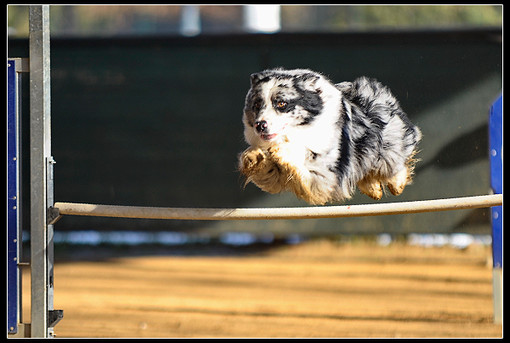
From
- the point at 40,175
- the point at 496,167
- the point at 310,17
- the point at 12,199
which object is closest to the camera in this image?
the point at 40,175

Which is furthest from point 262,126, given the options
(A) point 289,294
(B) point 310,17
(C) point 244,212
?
(B) point 310,17

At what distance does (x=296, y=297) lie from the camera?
6.71 metres

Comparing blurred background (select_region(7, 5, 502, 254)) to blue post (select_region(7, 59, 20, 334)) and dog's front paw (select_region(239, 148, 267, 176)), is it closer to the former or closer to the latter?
blue post (select_region(7, 59, 20, 334))

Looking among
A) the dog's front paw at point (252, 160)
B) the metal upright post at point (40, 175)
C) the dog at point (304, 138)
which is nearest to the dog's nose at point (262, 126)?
the dog at point (304, 138)

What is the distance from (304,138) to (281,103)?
0.66 ft

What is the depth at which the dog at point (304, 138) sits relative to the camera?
3.38m

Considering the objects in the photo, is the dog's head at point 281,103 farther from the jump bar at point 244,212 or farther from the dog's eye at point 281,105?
the jump bar at point 244,212

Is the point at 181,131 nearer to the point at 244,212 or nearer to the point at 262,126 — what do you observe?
the point at 244,212

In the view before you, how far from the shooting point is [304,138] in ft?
11.3

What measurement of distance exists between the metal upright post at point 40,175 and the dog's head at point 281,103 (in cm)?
105

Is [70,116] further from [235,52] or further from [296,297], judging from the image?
[296,297]

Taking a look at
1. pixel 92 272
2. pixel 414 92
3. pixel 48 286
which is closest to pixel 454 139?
pixel 414 92

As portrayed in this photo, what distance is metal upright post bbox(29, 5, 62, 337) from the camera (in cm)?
360

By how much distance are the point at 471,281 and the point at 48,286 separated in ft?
16.3
